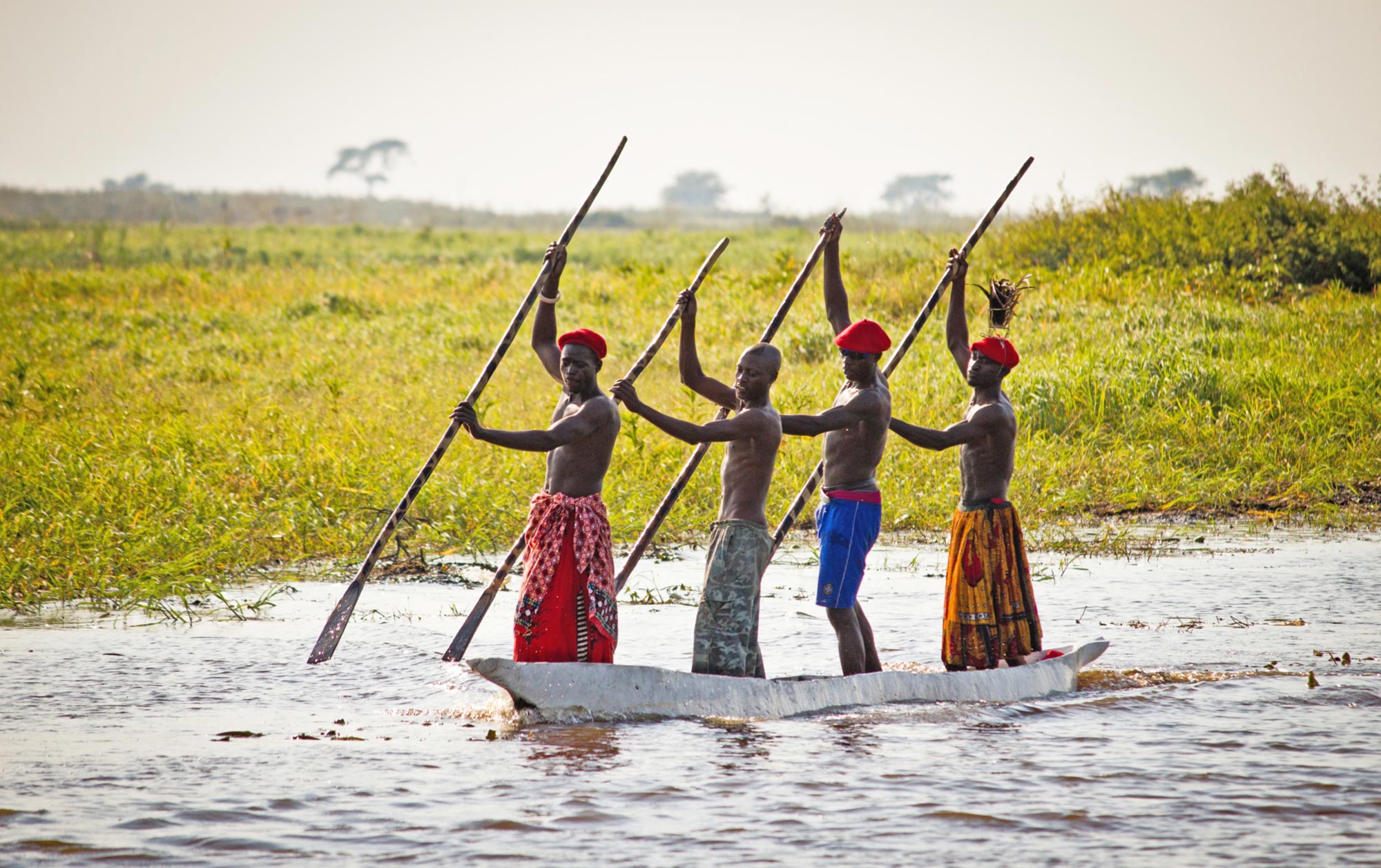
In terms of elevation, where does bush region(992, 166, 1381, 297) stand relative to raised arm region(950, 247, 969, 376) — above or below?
above

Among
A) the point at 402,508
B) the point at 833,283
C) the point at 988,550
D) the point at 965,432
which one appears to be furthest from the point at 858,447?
the point at 402,508

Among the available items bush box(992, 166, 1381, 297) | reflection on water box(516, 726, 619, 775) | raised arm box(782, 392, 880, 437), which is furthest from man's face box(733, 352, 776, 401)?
bush box(992, 166, 1381, 297)

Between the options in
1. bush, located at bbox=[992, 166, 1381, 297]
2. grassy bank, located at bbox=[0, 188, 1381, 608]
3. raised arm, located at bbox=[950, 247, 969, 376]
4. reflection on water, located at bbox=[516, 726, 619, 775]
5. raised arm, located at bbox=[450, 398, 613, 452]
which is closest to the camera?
reflection on water, located at bbox=[516, 726, 619, 775]

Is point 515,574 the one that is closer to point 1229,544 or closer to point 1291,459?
point 1229,544

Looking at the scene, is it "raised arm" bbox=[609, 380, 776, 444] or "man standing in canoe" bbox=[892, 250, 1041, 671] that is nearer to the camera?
"raised arm" bbox=[609, 380, 776, 444]

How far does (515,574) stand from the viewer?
8406 millimetres

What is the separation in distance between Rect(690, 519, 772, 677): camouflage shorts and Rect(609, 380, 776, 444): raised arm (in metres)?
0.34

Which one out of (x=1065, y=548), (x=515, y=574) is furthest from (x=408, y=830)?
(x=1065, y=548)

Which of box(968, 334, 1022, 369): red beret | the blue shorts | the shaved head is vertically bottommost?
the blue shorts

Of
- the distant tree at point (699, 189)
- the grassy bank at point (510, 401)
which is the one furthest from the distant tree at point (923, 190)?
the grassy bank at point (510, 401)

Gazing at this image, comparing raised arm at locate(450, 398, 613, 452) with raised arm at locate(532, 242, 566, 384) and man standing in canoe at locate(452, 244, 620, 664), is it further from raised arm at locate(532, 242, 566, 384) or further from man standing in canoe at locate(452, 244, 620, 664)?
raised arm at locate(532, 242, 566, 384)

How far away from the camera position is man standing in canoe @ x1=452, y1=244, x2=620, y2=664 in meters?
5.27

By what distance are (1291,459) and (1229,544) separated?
6.54ft

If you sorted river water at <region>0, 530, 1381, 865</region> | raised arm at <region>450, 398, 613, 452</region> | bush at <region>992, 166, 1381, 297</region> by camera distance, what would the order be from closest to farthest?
river water at <region>0, 530, 1381, 865</region> → raised arm at <region>450, 398, 613, 452</region> → bush at <region>992, 166, 1381, 297</region>
